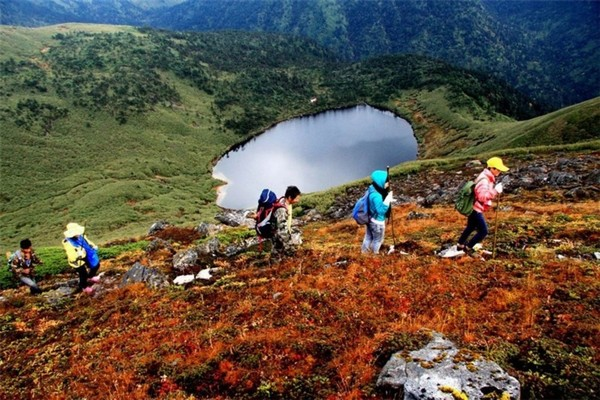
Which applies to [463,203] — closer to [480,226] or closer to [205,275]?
[480,226]

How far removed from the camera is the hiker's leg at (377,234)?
1261 cm

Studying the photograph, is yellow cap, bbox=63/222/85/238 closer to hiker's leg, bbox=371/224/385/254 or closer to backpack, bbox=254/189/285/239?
backpack, bbox=254/189/285/239

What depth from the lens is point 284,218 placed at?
12586mm

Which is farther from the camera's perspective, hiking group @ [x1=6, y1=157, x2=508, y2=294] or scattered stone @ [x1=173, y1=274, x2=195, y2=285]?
scattered stone @ [x1=173, y1=274, x2=195, y2=285]

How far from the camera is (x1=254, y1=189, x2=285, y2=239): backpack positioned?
489 inches

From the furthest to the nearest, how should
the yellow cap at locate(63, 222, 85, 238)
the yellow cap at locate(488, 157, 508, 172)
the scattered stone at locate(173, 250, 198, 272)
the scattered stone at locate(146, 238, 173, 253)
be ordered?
the scattered stone at locate(146, 238, 173, 253) < the scattered stone at locate(173, 250, 198, 272) < the yellow cap at locate(63, 222, 85, 238) < the yellow cap at locate(488, 157, 508, 172)

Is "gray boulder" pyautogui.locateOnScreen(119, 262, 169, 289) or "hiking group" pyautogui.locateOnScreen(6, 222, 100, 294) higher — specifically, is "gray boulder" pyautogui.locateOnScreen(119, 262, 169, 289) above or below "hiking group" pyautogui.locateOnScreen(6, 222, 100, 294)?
below

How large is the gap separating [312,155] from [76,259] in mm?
107761

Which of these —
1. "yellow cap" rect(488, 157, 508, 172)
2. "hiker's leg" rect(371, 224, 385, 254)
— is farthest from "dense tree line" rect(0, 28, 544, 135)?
"yellow cap" rect(488, 157, 508, 172)

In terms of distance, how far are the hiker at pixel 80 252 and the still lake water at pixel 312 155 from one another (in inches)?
2671

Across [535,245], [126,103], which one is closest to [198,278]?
[535,245]

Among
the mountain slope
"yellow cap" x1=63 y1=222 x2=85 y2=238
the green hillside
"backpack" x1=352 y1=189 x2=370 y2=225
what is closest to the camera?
the mountain slope

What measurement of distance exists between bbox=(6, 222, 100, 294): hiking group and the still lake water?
215 feet

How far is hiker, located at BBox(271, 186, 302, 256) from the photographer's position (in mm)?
12074
